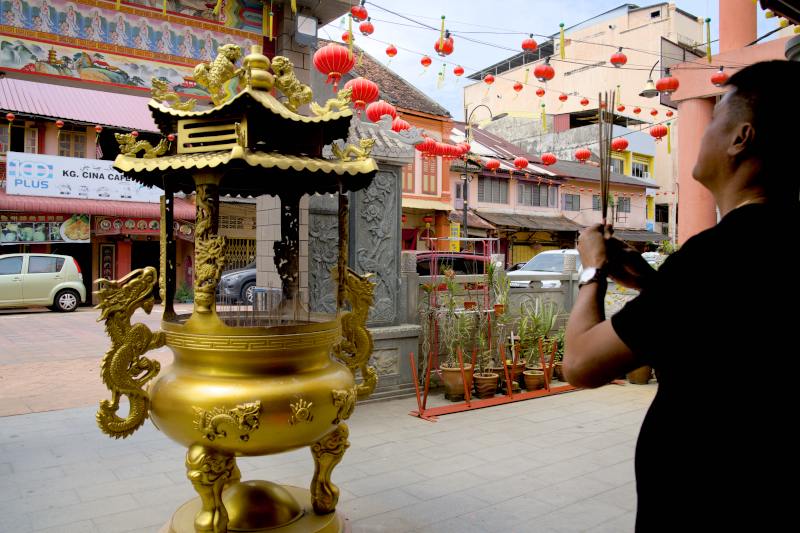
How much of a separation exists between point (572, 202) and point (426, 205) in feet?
29.4

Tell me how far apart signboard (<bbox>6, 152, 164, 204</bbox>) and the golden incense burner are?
43.3ft

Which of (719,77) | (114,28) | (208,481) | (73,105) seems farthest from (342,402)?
(73,105)

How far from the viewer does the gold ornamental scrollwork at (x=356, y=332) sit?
10.7 feet

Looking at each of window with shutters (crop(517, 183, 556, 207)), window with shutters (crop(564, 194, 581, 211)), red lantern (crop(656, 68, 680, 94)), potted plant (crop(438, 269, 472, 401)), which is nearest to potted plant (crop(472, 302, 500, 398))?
potted plant (crop(438, 269, 472, 401))

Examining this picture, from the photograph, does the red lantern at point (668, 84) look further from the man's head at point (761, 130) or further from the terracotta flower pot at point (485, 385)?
the man's head at point (761, 130)

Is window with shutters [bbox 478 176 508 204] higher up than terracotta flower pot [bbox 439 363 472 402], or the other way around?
window with shutters [bbox 478 176 508 204]

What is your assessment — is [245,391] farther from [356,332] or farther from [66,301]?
[66,301]

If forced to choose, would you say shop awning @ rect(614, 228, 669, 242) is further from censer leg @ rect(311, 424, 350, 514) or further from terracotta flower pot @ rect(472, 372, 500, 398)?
censer leg @ rect(311, 424, 350, 514)

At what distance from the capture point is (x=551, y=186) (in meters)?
26.3

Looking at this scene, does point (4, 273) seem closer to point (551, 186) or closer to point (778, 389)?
point (778, 389)

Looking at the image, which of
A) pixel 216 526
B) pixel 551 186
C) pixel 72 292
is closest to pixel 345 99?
pixel 216 526

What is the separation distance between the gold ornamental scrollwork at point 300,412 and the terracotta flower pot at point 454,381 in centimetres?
343

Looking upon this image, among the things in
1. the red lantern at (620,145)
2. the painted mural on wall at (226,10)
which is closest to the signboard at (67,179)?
the painted mural on wall at (226,10)

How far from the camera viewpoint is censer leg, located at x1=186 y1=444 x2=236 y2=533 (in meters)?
2.47
